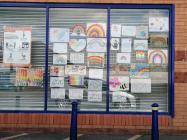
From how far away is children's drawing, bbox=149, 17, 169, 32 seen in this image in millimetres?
11484

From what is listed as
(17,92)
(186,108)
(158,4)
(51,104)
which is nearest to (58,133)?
(51,104)

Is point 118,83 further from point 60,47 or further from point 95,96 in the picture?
point 60,47

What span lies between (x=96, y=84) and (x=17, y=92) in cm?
197

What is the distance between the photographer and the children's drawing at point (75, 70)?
11562 mm

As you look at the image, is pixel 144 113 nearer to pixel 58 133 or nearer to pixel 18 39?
pixel 58 133

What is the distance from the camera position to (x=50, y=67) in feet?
37.9

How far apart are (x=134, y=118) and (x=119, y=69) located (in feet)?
4.11

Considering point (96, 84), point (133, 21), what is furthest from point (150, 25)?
point (96, 84)

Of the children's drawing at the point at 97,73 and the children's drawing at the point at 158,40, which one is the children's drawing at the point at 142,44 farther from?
the children's drawing at the point at 97,73

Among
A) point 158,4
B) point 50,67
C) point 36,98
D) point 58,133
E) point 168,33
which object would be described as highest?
point 158,4

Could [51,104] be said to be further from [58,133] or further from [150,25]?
[150,25]

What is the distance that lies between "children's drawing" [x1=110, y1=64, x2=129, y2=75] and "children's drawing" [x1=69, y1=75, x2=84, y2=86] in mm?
767

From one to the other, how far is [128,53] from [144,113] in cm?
152

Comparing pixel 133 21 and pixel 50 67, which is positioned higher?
pixel 133 21
